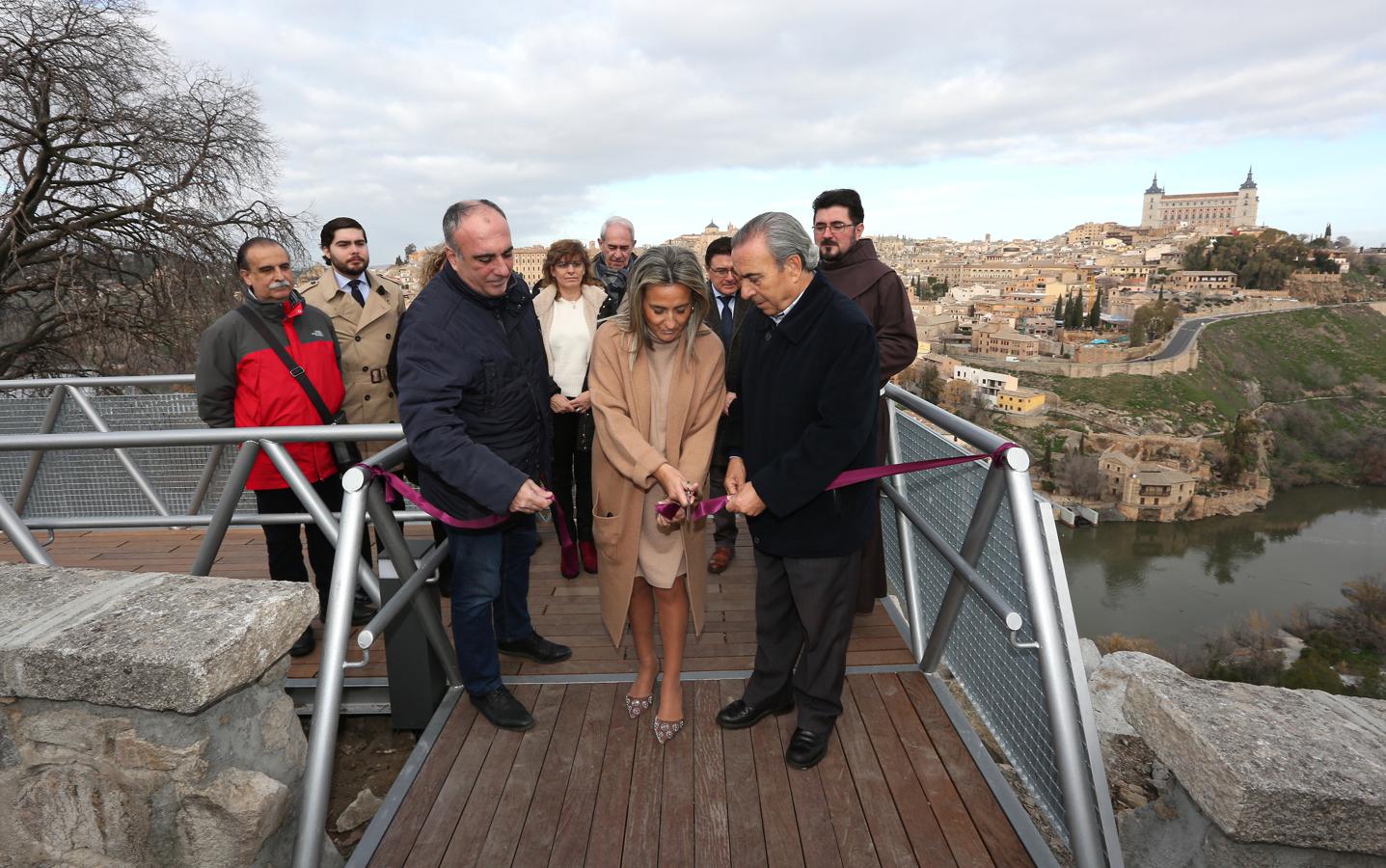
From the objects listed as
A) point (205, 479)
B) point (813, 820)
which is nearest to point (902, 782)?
point (813, 820)

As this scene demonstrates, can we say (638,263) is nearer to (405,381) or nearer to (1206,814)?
(405,381)

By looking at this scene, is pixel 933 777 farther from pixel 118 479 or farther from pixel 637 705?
pixel 118 479

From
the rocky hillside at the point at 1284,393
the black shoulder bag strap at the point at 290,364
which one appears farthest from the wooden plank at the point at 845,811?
the rocky hillside at the point at 1284,393

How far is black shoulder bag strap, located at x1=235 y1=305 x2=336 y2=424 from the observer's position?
2959 mm

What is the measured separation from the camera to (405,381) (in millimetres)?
2207

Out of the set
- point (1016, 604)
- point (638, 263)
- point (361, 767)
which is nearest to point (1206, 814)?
point (1016, 604)

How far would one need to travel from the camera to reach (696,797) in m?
2.22

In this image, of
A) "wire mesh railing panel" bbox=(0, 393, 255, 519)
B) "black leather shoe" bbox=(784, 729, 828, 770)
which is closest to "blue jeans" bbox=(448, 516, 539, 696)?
"black leather shoe" bbox=(784, 729, 828, 770)

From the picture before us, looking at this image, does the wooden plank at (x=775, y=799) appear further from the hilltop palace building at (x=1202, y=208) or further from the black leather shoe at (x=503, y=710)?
the hilltop palace building at (x=1202, y=208)

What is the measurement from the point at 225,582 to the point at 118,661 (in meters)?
0.40

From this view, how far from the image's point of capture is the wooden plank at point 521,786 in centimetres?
202

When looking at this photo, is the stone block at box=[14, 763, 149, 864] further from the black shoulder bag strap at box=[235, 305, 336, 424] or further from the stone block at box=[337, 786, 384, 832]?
the black shoulder bag strap at box=[235, 305, 336, 424]

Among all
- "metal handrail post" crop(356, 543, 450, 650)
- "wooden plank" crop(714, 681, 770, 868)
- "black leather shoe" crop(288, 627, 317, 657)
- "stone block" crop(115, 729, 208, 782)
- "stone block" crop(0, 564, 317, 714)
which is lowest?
"black leather shoe" crop(288, 627, 317, 657)

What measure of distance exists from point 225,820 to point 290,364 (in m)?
1.84
